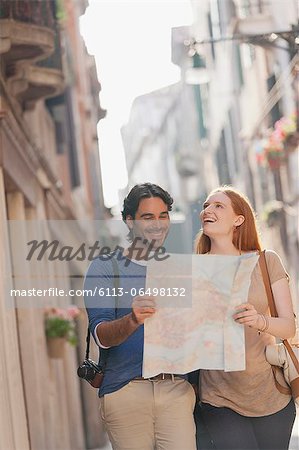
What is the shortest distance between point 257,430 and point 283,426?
116 mm

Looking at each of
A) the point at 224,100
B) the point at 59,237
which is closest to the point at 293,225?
the point at 59,237

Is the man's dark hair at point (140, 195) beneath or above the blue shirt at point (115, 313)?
above

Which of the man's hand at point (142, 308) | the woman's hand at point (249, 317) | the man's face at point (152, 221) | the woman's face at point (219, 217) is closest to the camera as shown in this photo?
the man's hand at point (142, 308)

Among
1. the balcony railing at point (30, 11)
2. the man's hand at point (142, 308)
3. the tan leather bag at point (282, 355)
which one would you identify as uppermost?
the balcony railing at point (30, 11)

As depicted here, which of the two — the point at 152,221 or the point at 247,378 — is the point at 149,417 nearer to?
the point at 247,378

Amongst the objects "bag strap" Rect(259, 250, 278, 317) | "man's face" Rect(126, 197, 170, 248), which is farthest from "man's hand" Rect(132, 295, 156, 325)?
"bag strap" Rect(259, 250, 278, 317)

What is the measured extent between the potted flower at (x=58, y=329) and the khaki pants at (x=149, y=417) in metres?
7.44

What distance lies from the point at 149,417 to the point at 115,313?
443mm

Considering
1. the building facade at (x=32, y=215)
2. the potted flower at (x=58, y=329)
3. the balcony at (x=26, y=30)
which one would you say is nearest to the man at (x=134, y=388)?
the building facade at (x=32, y=215)

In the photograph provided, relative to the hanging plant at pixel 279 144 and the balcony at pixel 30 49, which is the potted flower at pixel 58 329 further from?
the hanging plant at pixel 279 144

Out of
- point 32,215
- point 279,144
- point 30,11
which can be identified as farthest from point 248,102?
point 30,11

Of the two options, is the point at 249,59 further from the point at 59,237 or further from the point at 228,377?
the point at 228,377

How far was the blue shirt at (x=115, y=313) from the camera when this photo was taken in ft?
15.6

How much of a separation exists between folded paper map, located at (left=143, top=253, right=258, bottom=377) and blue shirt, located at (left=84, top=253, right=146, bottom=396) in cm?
7
